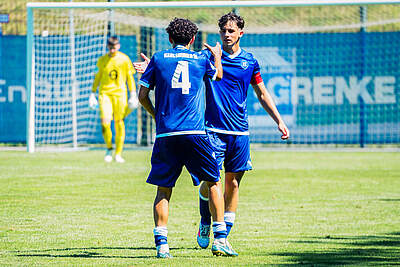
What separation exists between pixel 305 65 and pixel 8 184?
10.9 m

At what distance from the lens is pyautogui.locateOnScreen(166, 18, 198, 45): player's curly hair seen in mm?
6262

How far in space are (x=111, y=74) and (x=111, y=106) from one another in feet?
2.12

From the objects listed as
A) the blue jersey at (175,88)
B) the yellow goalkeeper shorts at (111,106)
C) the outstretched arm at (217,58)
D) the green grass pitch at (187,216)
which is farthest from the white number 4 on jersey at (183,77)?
the yellow goalkeeper shorts at (111,106)

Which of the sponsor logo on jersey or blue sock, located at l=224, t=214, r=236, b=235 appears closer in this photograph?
blue sock, located at l=224, t=214, r=236, b=235

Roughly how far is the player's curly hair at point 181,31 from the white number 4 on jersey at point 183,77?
0.22 metres

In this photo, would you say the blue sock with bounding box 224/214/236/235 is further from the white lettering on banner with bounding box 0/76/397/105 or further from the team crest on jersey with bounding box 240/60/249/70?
the white lettering on banner with bounding box 0/76/397/105

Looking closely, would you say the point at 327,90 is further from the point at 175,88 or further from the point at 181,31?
the point at 175,88

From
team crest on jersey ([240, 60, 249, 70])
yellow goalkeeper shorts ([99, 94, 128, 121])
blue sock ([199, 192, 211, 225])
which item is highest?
team crest on jersey ([240, 60, 249, 70])

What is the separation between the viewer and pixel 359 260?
6160mm

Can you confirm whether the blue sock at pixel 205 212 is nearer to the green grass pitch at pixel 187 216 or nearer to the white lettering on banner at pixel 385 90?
the green grass pitch at pixel 187 216

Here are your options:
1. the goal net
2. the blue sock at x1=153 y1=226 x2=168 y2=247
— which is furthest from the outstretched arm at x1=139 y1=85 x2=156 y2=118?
the goal net

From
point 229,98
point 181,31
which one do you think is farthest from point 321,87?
point 181,31

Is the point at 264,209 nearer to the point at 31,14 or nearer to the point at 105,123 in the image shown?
the point at 105,123

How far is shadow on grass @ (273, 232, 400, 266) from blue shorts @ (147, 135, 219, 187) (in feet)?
3.27
